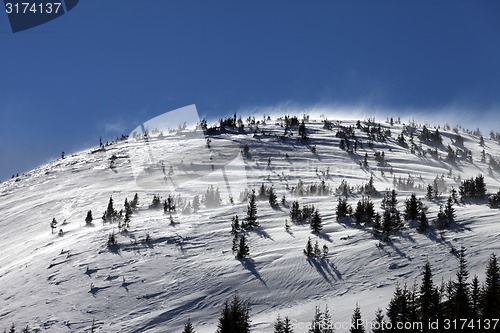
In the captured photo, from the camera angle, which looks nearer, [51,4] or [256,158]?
[51,4]

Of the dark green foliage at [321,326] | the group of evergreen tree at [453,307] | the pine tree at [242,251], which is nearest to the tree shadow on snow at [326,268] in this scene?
the dark green foliage at [321,326]

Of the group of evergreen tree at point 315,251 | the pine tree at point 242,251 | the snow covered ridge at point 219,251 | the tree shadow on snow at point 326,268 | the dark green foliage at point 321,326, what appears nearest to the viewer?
the dark green foliage at point 321,326

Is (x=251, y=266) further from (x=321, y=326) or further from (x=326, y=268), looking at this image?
(x=321, y=326)

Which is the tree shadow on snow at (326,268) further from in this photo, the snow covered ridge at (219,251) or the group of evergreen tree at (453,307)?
the group of evergreen tree at (453,307)

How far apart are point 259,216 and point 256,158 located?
50.2 m

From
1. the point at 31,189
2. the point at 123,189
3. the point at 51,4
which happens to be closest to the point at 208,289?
the point at 51,4

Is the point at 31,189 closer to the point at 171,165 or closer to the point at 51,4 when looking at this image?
the point at 171,165

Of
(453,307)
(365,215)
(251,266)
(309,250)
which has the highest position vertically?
(365,215)

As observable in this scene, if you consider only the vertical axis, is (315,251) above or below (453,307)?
above

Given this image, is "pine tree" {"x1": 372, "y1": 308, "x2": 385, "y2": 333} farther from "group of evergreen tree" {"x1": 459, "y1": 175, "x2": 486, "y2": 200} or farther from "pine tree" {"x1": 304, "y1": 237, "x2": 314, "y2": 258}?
"group of evergreen tree" {"x1": 459, "y1": 175, "x2": 486, "y2": 200}

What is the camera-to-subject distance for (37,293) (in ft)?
99.0

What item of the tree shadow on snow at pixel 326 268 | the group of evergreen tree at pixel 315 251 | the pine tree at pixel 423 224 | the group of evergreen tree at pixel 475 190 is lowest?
the tree shadow on snow at pixel 326 268

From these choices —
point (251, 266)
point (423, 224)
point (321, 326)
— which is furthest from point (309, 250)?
point (423, 224)

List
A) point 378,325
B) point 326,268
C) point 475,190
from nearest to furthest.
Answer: point 378,325 < point 326,268 < point 475,190
